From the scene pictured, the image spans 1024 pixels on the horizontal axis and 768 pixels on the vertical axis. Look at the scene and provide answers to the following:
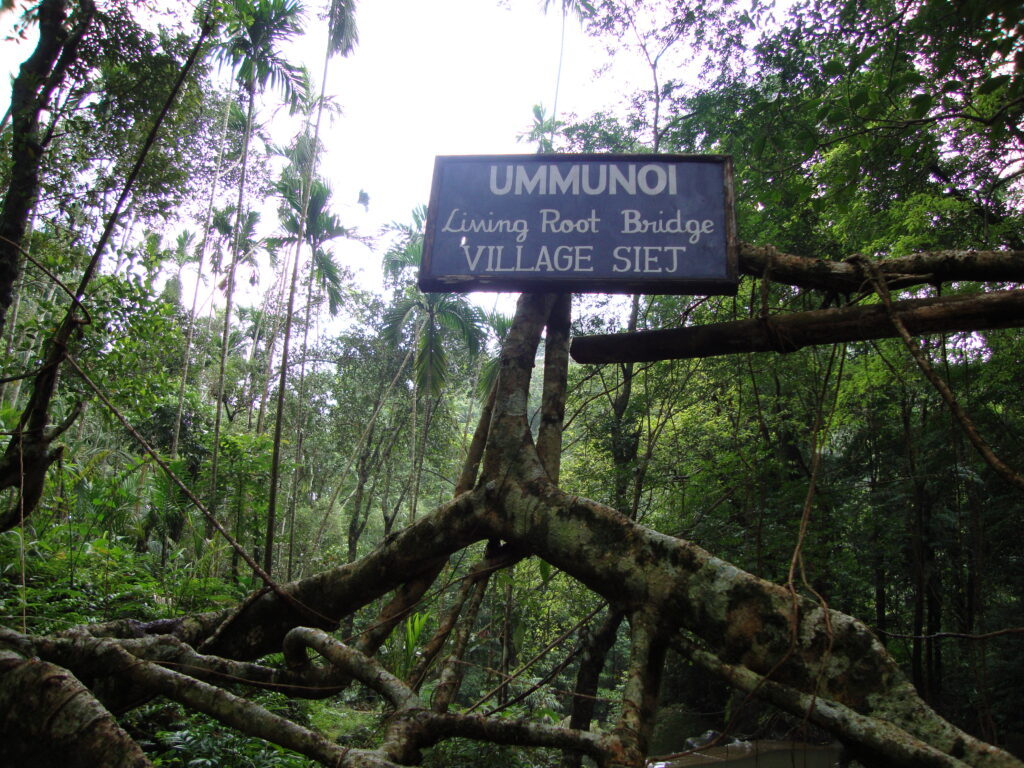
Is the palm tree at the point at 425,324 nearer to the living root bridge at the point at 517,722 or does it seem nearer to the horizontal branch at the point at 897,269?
the living root bridge at the point at 517,722

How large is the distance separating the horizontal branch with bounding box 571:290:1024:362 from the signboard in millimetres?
223

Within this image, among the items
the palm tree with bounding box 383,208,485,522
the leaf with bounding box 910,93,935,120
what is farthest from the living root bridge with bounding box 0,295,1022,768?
the palm tree with bounding box 383,208,485,522

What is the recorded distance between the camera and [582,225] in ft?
9.50

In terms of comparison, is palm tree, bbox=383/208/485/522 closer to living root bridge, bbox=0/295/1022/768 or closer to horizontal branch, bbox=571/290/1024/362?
living root bridge, bbox=0/295/1022/768

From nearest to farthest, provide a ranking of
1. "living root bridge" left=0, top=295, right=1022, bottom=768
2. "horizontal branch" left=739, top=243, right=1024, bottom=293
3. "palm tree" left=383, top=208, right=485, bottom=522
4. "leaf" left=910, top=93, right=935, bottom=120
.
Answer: "living root bridge" left=0, top=295, right=1022, bottom=768 < "horizontal branch" left=739, top=243, right=1024, bottom=293 < "leaf" left=910, top=93, right=935, bottom=120 < "palm tree" left=383, top=208, right=485, bottom=522

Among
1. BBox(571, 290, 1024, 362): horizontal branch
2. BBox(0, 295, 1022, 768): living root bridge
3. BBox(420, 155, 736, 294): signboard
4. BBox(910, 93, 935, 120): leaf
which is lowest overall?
BBox(0, 295, 1022, 768): living root bridge

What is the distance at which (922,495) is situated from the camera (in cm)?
934

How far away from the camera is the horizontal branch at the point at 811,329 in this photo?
218 centimetres

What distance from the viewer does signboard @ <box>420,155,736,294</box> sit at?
9.16ft

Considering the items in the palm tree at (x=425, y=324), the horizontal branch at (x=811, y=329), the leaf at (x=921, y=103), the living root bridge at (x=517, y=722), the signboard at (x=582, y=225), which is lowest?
the living root bridge at (x=517, y=722)

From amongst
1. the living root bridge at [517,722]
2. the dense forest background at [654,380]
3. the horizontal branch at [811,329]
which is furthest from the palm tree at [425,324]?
the horizontal branch at [811,329]

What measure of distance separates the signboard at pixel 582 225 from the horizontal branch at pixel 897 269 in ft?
0.51

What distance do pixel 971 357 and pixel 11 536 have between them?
10.0m

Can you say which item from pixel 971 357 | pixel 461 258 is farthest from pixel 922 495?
pixel 461 258
